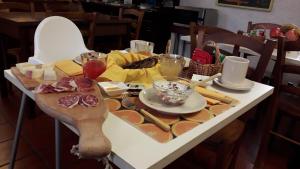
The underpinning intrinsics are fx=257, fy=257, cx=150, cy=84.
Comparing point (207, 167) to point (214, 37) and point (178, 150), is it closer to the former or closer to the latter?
point (214, 37)

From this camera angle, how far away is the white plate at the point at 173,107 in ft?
2.43

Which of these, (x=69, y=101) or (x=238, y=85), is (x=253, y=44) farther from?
(x=69, y=101)

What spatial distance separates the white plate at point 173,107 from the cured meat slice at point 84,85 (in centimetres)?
16

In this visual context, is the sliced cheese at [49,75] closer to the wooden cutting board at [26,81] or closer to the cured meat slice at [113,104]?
the wooden cutting board at [26,81]

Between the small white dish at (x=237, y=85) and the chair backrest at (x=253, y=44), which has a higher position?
the chair backrest at (x=253, y=44)

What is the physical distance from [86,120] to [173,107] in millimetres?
282

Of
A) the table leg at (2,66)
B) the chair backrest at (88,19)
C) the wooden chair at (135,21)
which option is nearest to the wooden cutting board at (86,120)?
the chair backrest at (88,19)

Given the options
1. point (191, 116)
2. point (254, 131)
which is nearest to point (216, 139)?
point (191, 116)

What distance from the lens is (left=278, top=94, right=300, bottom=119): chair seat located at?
1.58 metres

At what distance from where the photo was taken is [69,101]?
0.66 m

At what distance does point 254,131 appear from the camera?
7.28ft

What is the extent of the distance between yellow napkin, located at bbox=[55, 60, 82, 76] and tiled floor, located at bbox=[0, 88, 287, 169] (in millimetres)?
812

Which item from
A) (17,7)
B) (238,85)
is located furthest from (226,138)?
(17,7)

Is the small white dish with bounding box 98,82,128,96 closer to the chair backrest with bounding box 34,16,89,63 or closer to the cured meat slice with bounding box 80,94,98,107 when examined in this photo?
the cured meat slice with bounding box 80,94,98,107
